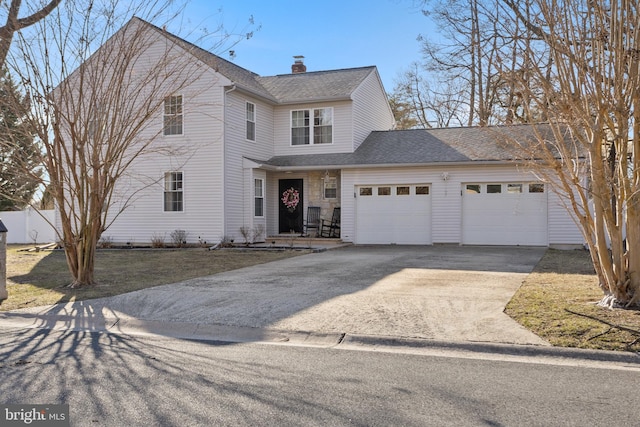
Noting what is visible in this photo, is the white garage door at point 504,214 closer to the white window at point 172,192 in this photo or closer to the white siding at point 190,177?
the white siding at point 190,177

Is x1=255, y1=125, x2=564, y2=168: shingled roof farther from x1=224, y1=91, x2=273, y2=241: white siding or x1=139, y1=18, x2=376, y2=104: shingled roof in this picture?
x1=139, y1=18, x2=376, y2=104: shingled roof

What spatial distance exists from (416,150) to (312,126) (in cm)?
415

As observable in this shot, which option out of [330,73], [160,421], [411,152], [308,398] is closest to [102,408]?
[160,421]

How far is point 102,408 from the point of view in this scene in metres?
4.00

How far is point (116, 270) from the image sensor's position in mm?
12344

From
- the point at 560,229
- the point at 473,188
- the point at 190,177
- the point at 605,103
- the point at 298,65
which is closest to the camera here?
the point at 605,103

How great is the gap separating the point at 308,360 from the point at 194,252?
1196 centimetres

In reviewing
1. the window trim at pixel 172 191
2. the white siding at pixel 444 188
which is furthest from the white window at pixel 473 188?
the window trim at pixel 172 191

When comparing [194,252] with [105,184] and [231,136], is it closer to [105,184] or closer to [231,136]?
[231,136]

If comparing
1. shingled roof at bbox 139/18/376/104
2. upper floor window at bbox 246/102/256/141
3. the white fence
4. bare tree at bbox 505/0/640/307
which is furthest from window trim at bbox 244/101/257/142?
bare tree at bbox 505/0/640/307

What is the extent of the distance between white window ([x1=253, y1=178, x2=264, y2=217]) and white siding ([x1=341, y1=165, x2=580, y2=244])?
307 cm

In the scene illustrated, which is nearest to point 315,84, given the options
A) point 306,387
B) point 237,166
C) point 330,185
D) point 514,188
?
point 330,185

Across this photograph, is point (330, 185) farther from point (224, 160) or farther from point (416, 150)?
point (224, 160)

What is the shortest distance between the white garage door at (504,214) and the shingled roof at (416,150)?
1.17m
